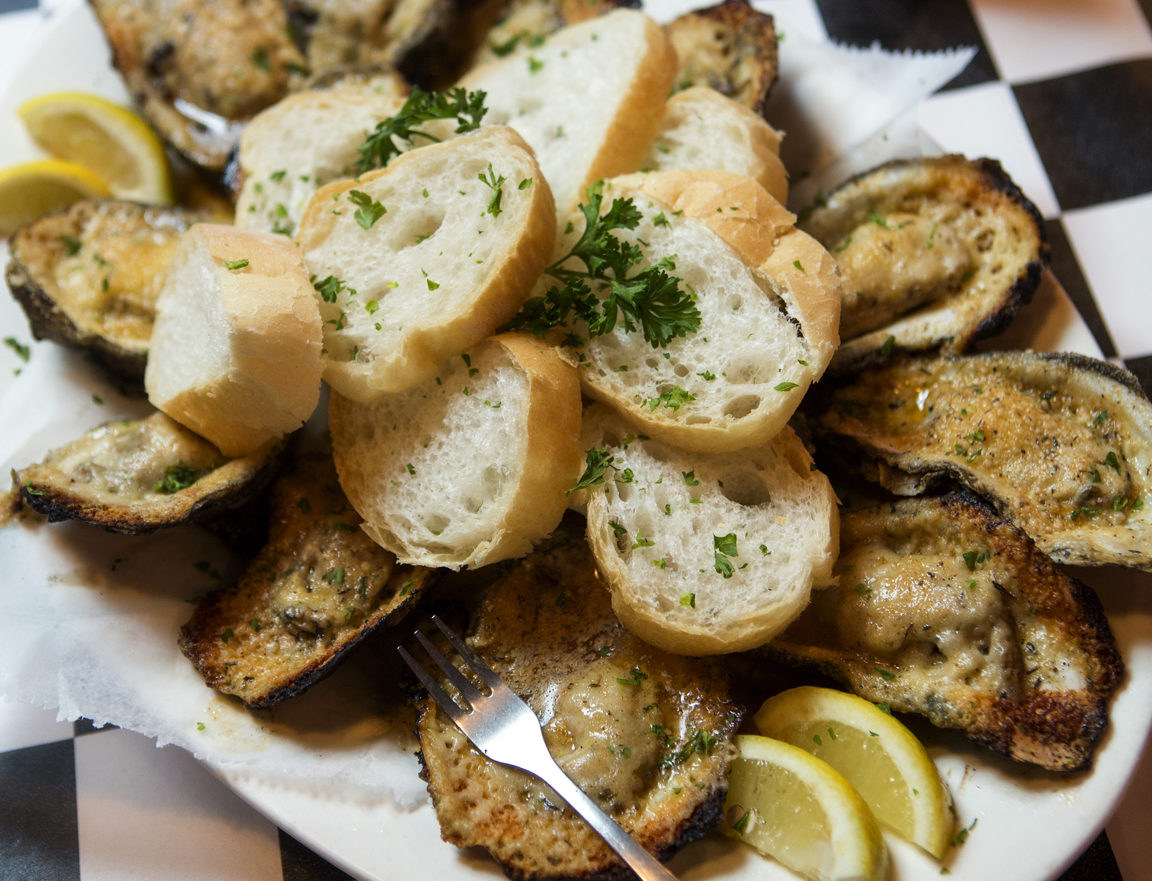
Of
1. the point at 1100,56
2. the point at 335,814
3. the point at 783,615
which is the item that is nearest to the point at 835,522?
the point at 783,615

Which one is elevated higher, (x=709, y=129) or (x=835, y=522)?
(x=709, y=129)

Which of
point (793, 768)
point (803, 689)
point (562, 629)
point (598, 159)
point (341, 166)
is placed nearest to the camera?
point (793, 768)

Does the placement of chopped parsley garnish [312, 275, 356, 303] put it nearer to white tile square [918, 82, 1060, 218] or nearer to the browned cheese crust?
the browned cheese crust

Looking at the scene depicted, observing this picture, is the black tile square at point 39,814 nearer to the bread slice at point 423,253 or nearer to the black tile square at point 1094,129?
the bread slice at point 423,253

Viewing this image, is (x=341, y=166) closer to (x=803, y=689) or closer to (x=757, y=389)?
(x=757, y=389)

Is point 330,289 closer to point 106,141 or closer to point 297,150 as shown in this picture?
point 297,150

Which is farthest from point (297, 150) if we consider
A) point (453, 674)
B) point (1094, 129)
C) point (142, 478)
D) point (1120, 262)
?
point (1094, 129)

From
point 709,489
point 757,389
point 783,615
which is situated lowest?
point 783,615
